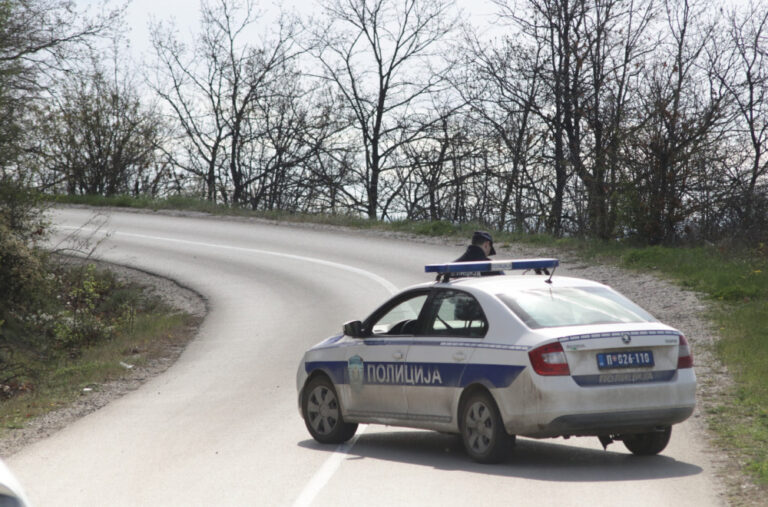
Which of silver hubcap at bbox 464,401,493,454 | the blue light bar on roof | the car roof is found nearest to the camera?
silver hubcap at bbox 464,401,493,454

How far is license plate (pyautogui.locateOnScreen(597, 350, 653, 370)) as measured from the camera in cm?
838

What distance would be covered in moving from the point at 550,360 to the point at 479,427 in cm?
91

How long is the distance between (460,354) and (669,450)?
6.91 feet

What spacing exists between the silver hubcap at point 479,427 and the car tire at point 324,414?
1.74 m

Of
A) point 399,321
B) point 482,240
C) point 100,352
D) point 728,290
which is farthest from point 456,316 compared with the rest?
point 100,352

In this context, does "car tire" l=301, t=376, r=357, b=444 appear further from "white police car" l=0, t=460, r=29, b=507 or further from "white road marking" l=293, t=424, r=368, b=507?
"white police car" l=0, t=460, r=29, b=507

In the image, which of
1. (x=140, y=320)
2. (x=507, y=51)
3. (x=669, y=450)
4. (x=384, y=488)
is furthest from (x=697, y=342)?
(x=507, y=51)

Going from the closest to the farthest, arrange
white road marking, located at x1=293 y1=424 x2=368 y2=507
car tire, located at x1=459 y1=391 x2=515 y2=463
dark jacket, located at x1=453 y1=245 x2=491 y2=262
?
white road marking, located at x1=293 y1=424 x2=368 y2=507
car tire, located at x1=459 y1=391 x2=515 y2=463
dark jacket, located at x1=453 y1=245 x2=491 y2=262

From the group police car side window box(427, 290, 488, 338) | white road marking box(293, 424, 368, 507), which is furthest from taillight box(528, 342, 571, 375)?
white road marking box(293, 424, 368, 507)

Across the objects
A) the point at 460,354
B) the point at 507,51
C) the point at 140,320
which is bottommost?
the point at 140,320

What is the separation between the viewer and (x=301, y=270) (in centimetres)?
2655

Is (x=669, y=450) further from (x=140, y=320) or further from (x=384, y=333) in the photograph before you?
(x=140, y=320)

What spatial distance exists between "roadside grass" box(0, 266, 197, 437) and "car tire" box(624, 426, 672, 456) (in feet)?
21.5

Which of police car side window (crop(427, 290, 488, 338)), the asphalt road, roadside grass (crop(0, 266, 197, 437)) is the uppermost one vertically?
police car side window (crop(427, 290, 488, 338))
